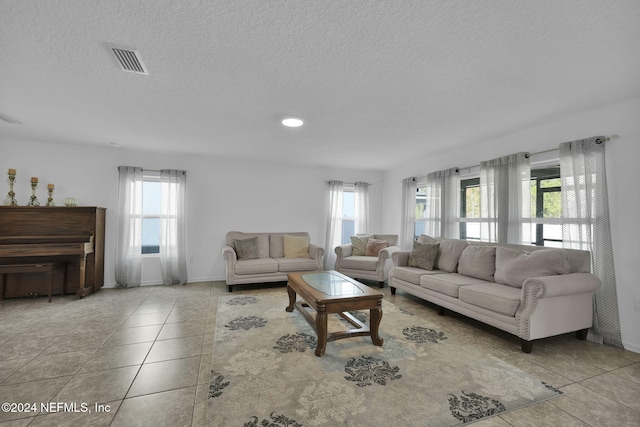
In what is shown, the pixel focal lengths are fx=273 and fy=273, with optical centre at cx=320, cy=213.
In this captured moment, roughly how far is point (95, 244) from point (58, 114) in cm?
205

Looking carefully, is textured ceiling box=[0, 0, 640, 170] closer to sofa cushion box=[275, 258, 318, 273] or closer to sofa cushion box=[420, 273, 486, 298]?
sofa cushion box=[420, 273, 486, 298]

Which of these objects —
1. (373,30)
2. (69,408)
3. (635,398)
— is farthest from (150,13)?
(635,398)

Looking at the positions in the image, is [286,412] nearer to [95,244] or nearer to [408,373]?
[408,373]

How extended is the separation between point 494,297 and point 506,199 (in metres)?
1.56

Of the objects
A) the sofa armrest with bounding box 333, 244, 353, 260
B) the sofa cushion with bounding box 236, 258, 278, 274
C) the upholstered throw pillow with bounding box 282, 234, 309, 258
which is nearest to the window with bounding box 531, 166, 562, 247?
the sofa armrest with bounding box 333, 244, 353, 260

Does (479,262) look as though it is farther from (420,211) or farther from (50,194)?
(50,194)

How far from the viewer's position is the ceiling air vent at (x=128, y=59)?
1.87 meters

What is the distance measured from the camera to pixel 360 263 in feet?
16.0

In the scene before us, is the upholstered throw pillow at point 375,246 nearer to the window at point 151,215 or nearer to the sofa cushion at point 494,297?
the sofa cushion at point 494,297

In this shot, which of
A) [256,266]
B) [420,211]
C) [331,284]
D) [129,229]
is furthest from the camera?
[420,211]

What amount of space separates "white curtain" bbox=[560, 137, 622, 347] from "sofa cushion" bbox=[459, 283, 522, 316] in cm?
78

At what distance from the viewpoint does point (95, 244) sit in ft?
14.0

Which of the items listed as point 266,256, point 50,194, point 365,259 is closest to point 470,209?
point 365,259

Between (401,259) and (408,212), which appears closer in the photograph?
(401,259)
